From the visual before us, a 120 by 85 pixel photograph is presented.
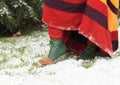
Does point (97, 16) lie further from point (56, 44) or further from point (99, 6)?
point (56, 44)

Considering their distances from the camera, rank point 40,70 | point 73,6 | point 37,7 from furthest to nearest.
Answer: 1. point 37,7
2. point 73,6
3. point 40,70

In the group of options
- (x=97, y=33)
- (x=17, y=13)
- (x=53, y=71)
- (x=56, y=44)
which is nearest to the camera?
(x=53, y=71)

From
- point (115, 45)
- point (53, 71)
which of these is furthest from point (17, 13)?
point (53, 71)

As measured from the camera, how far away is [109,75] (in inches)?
199

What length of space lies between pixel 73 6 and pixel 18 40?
2.74 metres

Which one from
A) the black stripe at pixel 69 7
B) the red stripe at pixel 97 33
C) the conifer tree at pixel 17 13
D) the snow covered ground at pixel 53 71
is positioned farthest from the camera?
the conifer tree at pixel 17 13

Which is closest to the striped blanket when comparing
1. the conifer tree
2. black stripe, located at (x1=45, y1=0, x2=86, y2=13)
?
black stripe, located at (x1=45, y1=0, x2=86, y2=13)

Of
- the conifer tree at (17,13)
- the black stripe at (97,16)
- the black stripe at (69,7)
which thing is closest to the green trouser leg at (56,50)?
the black stripe at (69,7)

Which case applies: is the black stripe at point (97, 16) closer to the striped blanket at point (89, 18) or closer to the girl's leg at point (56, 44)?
the striped blanket at point (89, 18)

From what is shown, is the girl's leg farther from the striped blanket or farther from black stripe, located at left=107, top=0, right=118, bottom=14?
black stripe, located at left=107, top=0, right=118, bottom=14

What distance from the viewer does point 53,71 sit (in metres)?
5.42

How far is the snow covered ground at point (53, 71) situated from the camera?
16.1 ft

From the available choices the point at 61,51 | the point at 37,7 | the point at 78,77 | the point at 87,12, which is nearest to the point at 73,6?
the point at 87,12

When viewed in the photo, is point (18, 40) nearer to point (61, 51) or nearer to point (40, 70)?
point (61, 51)
